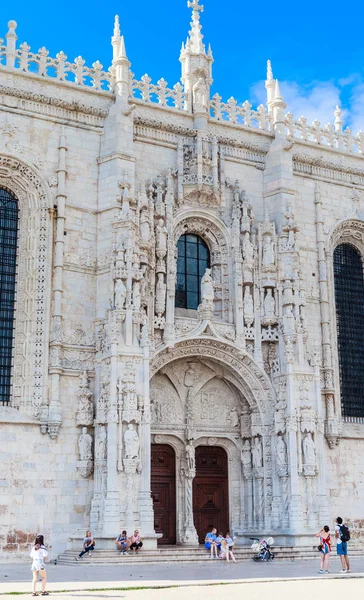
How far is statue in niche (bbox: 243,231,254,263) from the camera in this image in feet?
92.1

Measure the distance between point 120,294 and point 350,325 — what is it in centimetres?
1062

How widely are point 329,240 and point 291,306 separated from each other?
4422mm

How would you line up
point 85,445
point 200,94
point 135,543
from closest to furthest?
point 135,543
point 85,445
point 200,94

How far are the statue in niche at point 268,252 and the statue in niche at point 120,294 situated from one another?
579 cm

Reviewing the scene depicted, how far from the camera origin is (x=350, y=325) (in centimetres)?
3130

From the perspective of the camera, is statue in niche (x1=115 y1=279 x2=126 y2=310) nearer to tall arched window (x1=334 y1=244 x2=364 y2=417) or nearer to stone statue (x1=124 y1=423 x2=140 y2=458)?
stone statue (x1=124 y1=423 x2=140 y2=458)

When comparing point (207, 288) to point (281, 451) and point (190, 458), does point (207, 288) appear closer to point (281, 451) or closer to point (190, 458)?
point (190, 458)

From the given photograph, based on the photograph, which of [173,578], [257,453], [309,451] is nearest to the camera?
[173,578]

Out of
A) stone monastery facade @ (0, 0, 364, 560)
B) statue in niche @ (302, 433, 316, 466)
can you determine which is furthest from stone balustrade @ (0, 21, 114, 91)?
statue in niche @ (302, 433, 316, 466)

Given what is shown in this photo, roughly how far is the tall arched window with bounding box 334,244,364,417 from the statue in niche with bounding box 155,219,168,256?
801 cm

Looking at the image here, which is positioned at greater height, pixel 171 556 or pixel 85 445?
pixel 85 445

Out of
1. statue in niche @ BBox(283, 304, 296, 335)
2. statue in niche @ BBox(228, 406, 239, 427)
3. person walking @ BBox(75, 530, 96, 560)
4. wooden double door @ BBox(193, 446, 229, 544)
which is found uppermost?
statue in niche @ BBox(283, 304, 296, 335)

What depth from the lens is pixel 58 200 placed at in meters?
25.7

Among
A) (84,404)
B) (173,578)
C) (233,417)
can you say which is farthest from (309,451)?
(173,578)
